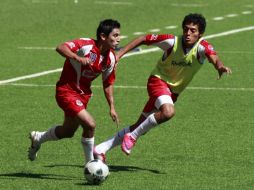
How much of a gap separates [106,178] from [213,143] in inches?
132

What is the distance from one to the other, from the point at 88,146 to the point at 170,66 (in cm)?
200

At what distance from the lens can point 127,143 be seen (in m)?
14.2

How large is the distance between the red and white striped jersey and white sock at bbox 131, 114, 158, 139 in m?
0.99

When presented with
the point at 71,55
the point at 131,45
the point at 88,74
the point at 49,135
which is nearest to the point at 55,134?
the point at 49,135

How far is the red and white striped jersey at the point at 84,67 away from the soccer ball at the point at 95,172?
1.17 meters

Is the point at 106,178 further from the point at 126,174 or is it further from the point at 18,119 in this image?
the point at 18,119

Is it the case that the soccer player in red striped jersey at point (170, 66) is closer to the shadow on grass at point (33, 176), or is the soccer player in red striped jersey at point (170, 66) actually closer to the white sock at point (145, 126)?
the white sock at point (145, 126)

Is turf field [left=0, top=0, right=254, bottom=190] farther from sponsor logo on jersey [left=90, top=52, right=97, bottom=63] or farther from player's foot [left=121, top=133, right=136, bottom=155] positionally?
sponsor logo on jersey [left=90, top=52, right=97, bottom=63]

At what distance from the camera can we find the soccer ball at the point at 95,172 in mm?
12939

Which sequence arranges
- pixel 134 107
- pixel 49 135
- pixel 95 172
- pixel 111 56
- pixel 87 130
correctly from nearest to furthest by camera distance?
1. pixel 95 172
2. pixel 87 130
3. pixel 111 56
4. pixel 49 135
5. pixel 134 107

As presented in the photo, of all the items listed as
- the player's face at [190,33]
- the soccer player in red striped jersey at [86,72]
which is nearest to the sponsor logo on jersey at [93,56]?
the soccer player in red striped jersey at [86,72]

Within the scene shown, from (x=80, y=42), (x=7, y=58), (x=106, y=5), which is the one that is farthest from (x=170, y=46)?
(x=106, y=5)

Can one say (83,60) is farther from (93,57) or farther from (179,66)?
(179,66)

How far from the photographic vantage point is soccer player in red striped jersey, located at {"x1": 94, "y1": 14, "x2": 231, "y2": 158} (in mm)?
14531
